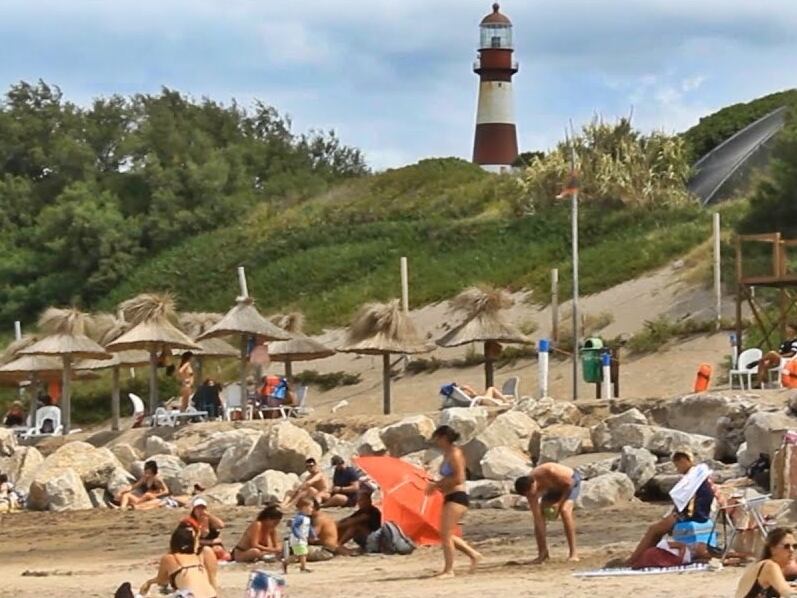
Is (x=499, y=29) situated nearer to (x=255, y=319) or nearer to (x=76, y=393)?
(x=76, y=393)

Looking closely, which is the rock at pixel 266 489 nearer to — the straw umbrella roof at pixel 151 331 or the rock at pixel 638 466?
the rock at pixel 638 466

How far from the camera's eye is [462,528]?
1728 cm

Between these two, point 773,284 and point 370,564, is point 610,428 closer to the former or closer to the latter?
point 773,284

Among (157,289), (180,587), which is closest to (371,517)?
(180,587)

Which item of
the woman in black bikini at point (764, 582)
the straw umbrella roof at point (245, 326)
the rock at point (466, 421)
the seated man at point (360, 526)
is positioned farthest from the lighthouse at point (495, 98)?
the woman in black bikini at point (764, 582)

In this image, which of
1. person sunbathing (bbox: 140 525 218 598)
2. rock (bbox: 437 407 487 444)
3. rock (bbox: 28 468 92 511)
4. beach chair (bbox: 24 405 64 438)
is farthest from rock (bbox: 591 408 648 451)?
beach chair (bbox: 24 405 64 438)

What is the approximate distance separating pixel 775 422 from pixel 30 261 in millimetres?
29571

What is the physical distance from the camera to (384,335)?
26891 millimetres

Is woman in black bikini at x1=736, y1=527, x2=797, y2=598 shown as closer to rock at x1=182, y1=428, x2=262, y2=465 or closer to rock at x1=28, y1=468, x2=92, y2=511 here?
rock at x1=28, y1=468, x2=92, y2=511

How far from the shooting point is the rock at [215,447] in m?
23.7

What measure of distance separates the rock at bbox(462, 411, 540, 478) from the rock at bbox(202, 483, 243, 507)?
2.63 meters

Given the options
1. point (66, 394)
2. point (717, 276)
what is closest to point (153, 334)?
point (66, 394)

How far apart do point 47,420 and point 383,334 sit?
545 centimetres

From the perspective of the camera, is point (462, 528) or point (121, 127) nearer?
point (462, 528)
